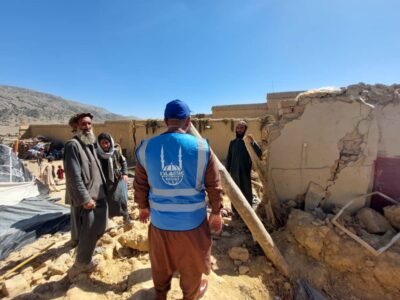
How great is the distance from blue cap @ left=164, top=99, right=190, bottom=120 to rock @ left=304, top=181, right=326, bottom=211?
2.39 m

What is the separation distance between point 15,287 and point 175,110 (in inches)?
93.9

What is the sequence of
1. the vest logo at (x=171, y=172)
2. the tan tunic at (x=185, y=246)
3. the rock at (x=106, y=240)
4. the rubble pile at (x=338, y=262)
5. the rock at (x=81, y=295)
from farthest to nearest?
the rock at (x=106, y=240) < the rubble pile at (x=338, y=262) < the rock at (x=81, y=295) < the tan tunic at (x=185, y=246) < the vest logo at (x=171, y=172)

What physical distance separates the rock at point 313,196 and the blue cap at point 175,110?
94.0 inches

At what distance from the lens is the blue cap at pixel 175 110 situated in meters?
1.74

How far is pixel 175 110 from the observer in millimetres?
1739

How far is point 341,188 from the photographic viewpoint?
129 inches

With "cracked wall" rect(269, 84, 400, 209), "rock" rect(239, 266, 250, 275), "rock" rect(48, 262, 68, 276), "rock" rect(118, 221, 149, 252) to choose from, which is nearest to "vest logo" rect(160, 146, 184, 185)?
"rock" rect(118, 221, 149, 252)

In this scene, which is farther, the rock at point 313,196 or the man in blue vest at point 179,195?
the rock at point 313,196

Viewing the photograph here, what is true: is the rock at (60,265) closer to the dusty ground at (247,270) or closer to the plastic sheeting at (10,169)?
the dusty ground at (247,270)

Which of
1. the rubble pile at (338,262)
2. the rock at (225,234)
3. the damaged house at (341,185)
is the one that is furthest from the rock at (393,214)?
the rock at (225,234)

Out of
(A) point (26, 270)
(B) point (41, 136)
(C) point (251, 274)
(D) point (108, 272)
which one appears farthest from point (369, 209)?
(B) point (41, 136)

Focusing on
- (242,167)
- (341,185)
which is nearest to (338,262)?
(341,185)

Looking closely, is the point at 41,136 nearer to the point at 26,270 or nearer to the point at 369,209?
the point at 26,270

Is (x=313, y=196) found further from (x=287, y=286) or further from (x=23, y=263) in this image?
(x=23, y=263)
